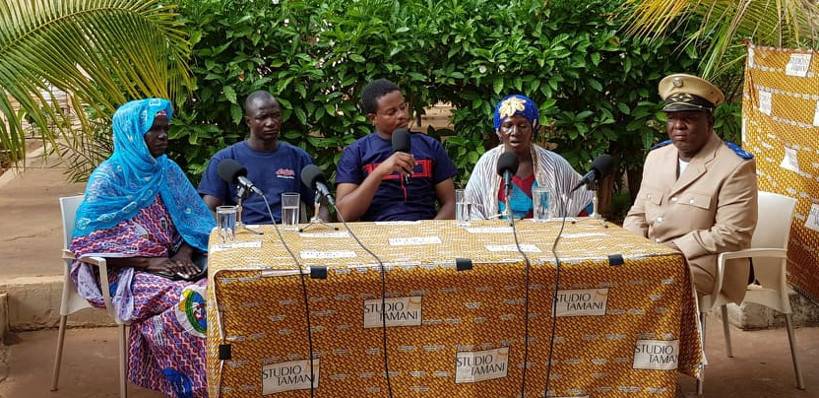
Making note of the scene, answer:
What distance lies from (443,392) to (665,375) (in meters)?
0.94

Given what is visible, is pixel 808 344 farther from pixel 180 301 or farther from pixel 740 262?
pixel 180 301

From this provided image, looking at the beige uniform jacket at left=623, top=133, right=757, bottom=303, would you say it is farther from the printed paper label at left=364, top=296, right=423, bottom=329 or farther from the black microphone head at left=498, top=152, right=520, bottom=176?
the printed paper label at left=364, top=296, right=423, bottom=329

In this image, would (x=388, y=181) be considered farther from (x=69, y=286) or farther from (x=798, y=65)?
(x=798, y=65)

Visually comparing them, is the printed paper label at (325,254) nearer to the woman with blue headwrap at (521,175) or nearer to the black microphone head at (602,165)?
the black microphone head at (602,165)

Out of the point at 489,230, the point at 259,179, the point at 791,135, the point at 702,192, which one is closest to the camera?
the point at 489,230

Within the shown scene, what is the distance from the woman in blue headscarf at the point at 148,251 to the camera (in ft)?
15.7

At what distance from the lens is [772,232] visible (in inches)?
214

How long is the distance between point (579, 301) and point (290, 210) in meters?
1.50

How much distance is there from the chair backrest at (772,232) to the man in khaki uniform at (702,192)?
28 cm

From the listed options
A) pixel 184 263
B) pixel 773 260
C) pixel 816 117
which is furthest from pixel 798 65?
pixel 184 263

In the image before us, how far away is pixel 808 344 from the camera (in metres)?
6.06

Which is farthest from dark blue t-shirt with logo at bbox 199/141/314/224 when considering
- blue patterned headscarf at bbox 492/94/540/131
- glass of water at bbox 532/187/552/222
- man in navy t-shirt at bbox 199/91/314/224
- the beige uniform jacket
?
the beige uniform jacket

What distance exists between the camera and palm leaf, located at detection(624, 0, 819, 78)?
239 inches

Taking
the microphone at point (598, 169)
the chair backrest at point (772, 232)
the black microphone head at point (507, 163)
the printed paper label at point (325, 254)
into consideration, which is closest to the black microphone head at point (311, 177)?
the printed paper label at point (325, 254)
